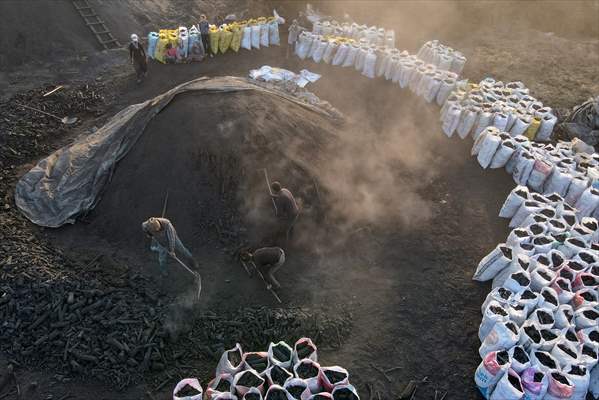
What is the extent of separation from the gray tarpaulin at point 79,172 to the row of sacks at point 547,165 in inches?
202

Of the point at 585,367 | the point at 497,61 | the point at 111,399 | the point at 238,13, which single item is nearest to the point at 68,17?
Answer: the point at 238,13

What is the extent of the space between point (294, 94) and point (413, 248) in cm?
497

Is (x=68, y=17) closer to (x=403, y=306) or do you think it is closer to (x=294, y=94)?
(x=294, y=94)

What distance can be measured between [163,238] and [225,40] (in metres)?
8.54

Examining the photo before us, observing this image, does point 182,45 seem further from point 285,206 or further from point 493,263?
point 493,263

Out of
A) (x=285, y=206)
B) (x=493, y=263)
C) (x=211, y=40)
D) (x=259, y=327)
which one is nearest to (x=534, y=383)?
(x=493, y=263)

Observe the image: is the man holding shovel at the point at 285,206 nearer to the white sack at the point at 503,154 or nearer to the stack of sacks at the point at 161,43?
the white sack at the point at 503,154

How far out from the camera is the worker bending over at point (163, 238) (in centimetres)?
621

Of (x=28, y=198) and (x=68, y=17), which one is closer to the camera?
(x=28, y=198)

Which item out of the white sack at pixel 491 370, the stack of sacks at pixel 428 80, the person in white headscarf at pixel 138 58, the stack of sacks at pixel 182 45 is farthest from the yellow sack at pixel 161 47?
the white sack at pixel 491 370

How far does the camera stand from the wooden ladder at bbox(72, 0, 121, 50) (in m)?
13.8

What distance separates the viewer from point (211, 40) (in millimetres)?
13133

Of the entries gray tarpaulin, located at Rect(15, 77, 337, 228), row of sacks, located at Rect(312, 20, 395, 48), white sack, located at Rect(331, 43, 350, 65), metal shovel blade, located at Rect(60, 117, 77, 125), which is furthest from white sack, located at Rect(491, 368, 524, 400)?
row of sacks, located at Rect(312, 20, 395, 48)

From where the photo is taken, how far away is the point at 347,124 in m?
10.3
